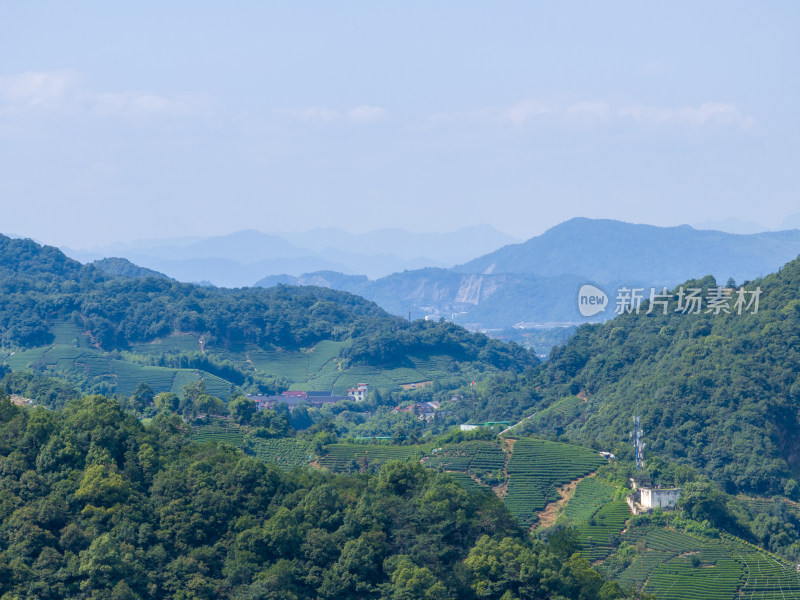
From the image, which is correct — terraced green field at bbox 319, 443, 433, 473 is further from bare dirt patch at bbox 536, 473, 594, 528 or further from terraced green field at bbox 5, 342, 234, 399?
terraced green field at bbox 5, 342, 234, 399

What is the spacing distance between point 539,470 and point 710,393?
416 inches

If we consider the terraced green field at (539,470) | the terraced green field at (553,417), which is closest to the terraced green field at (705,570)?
the terraced green field at (539,470)

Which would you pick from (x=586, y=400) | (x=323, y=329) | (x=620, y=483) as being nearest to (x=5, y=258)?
(x=323, y=329)

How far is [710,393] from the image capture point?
47625mm

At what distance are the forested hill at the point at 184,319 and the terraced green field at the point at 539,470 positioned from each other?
37.4m

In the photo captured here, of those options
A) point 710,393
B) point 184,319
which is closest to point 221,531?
point 710,393

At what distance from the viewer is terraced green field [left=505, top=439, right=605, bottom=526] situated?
39312 mm

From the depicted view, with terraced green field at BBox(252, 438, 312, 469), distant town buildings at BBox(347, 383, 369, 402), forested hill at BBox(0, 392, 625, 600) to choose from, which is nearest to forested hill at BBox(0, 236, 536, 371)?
distant town buildings at BBox(347, 383, 369, 402)

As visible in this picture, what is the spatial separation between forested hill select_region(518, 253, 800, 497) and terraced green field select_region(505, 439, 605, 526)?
267cm

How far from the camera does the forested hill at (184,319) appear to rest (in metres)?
74.8

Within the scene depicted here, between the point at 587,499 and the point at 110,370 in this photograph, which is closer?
the point at 587,499

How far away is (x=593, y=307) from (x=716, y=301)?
22249 mm

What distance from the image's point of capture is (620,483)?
39.2 meters

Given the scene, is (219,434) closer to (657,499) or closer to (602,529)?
(602,529)
